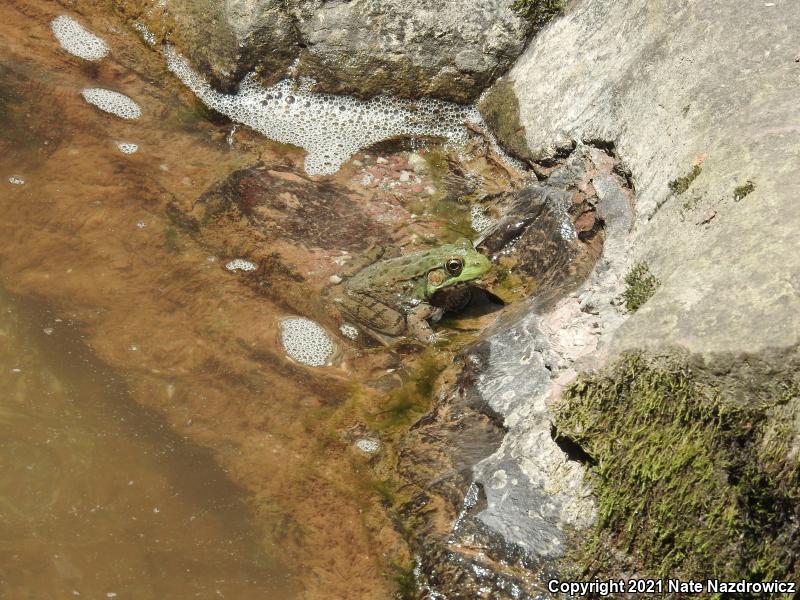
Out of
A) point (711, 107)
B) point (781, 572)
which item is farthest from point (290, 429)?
point (711, 107)

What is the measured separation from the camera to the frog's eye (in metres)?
4.80

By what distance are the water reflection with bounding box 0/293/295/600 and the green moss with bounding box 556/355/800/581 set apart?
5.06 ft

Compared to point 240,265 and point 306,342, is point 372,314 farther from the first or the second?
point 240,265

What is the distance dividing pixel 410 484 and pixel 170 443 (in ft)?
4.08

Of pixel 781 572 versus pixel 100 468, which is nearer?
pixel 781 572

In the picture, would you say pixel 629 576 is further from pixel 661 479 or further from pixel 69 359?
pixel 69 359

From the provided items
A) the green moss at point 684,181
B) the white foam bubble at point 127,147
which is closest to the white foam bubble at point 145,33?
the white foam bubble at point 127,147

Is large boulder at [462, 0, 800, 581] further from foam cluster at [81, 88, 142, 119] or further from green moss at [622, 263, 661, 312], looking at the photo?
foam cluster at [81, 88, 142, 119]

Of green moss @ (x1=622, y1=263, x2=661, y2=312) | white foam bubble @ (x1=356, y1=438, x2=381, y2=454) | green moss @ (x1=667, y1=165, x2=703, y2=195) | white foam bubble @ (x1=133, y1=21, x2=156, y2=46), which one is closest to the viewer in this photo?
green moss @ (x1=622, y1=263, x2=661, y2=312)

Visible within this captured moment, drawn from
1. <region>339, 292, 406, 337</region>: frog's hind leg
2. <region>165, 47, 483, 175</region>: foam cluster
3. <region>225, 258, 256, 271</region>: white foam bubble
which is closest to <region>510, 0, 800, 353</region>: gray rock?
<region>165, 47, 483, 175</region>: foam cluster

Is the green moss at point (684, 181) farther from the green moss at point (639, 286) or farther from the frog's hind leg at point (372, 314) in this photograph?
the frog's hind leg at point (372, 314)

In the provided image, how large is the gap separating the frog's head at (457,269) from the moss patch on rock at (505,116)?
1050 millimetres

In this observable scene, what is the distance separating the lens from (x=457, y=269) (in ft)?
15.8

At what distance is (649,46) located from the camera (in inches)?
183
